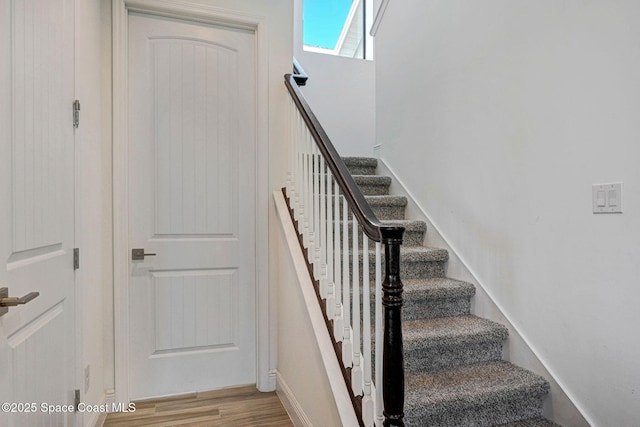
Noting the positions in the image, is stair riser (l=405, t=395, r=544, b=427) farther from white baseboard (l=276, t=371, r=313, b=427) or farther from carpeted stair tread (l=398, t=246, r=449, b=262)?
carpeted stair tread (l=398, t=246, r=449, b=262)

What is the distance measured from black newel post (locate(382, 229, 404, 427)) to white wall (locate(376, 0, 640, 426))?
0.99m

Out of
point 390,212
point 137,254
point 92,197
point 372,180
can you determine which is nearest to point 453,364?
point 390,212

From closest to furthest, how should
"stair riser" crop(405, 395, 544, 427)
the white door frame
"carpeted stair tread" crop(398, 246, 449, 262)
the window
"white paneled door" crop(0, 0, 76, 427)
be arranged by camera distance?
"white paneled door" crop(0, 0, 76, 427) < "stair riser" crop(405, 395, 544, 427) < the white door frame < "carpeted stair tread" crop(398, 246, 449, 262) < the window

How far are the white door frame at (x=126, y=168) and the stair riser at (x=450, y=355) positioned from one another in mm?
989

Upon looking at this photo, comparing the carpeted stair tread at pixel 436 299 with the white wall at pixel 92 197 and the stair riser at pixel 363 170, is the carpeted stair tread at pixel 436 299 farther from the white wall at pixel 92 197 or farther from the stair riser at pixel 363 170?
the white wall at pixel 92 197

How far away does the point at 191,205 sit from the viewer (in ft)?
7.59

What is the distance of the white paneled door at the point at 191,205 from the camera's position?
2223mm

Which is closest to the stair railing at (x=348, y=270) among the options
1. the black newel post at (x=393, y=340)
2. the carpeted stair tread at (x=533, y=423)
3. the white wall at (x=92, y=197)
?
the black newel post at (x=393, y=340)

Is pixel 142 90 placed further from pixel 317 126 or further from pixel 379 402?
pixel 379 402

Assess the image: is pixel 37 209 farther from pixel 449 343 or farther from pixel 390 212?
pixel 390 212

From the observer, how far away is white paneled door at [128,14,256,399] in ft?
7.29

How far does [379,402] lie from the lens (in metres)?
1.29

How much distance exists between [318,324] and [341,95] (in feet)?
11.2

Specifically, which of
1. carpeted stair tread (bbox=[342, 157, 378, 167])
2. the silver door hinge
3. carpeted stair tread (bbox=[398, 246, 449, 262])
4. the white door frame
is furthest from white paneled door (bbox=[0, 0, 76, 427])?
carpeted stair tread (bbox=[342, 157, 378, 167])
